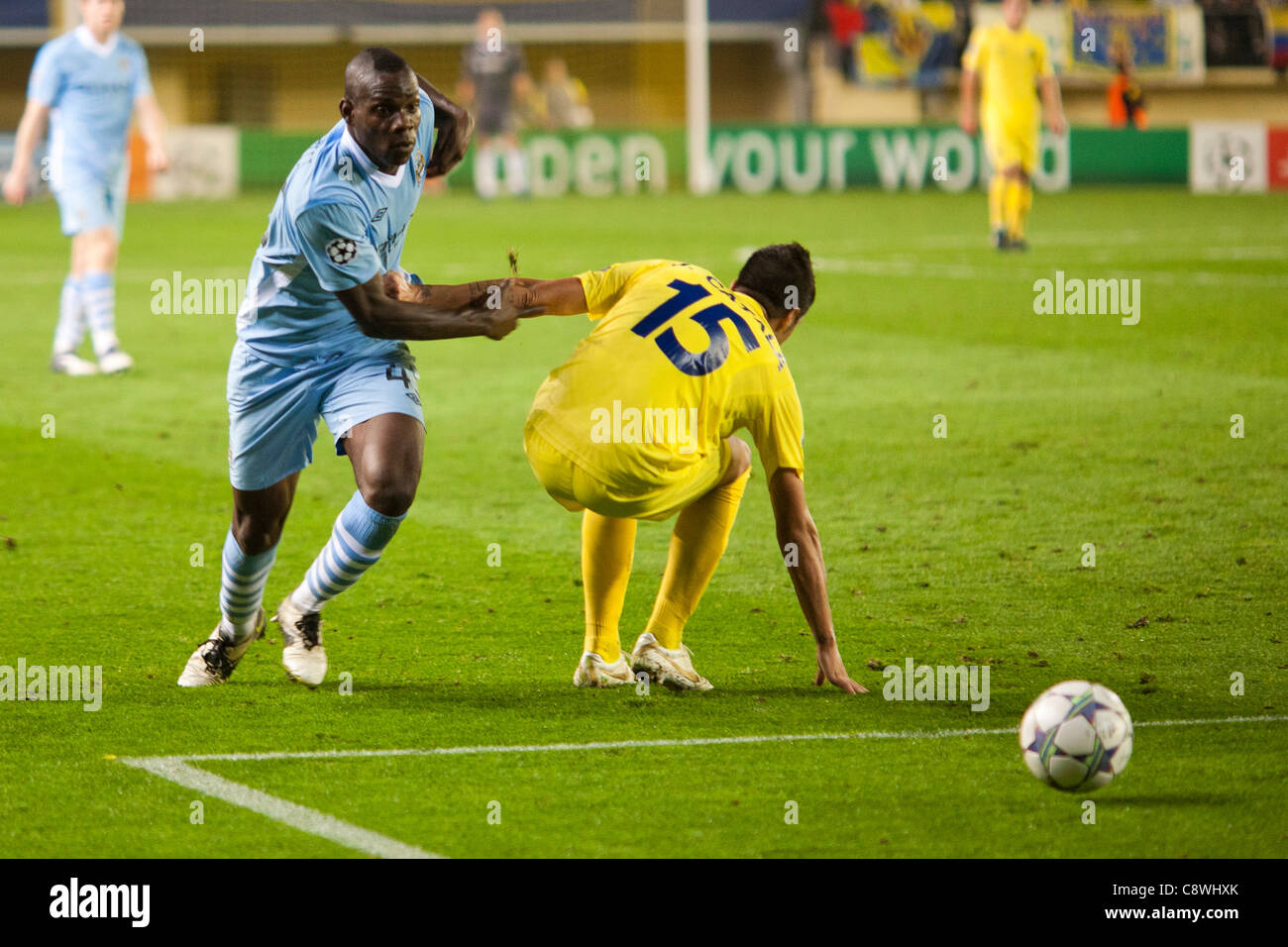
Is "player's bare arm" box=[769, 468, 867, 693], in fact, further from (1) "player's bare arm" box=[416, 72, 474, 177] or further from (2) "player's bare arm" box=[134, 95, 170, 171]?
(2) "player's bare arm" box=[134, 95, 170, 171]

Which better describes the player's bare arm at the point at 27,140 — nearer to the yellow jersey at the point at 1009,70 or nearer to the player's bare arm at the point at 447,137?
the player's bare arm at the point at 447,137

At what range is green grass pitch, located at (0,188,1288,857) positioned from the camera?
4.37m

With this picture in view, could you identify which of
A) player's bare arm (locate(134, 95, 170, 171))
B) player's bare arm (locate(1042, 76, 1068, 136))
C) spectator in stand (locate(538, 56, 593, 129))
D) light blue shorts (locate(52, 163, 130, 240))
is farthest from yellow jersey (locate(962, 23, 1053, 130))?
spectator in stand (locate(538, 56, 593, 129))

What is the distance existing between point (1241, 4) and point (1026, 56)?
16.9m

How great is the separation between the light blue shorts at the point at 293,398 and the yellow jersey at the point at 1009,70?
Answer: 14906 mm

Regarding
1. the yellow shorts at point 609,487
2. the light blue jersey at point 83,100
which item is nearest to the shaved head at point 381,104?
the yellow shorts at point 609,487

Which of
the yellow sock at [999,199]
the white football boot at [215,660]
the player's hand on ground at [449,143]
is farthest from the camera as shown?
the yellow sock at [999,199]

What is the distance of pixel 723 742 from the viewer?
496cm

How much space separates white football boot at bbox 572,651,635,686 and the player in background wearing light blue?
7617mm

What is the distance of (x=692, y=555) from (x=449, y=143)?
4.66 ft

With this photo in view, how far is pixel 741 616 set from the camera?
21.2 feet

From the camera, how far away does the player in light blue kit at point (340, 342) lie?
16.7ft

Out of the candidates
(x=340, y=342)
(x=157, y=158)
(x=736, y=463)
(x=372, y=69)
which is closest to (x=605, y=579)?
(x=736, y=463)

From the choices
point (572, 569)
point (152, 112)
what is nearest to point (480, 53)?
point (152, 112)
